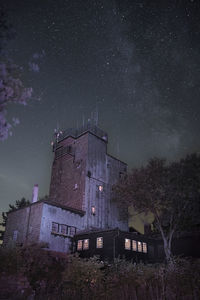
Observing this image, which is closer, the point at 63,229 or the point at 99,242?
the point at 99,242

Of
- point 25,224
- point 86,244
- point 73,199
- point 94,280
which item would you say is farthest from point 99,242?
point 94,280

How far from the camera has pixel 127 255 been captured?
3016 cm

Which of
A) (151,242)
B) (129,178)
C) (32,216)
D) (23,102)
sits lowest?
(151,242)

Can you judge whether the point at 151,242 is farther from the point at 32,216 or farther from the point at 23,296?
the point at 23,296

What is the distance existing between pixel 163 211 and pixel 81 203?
11696 millimetres

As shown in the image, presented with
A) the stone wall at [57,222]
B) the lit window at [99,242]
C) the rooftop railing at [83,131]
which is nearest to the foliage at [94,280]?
the stone wall at [57,222]

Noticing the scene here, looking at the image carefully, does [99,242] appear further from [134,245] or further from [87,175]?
[87,175]

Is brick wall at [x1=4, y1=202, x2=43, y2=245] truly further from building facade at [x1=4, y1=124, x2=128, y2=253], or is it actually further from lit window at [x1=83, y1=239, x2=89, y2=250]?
lit window at [x1=83, y1=239, x2=89, y2=250]

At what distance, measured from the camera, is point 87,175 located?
38.4 m

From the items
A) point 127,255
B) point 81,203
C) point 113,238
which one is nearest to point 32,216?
point 81,203

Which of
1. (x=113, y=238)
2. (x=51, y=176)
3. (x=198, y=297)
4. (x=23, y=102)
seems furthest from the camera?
(x=51, y=176)

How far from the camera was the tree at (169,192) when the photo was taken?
3191 centimetres

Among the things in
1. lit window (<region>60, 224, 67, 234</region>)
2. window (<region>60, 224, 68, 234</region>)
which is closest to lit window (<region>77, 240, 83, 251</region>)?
window (<region>60, 224, 68, 234</region>)

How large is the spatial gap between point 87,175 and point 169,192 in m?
12.6
